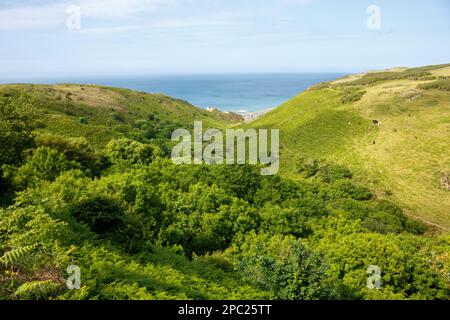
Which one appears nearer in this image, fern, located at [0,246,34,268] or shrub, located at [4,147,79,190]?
fern, located at [0,246,34,268]

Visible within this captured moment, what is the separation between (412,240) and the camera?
29.8 metres

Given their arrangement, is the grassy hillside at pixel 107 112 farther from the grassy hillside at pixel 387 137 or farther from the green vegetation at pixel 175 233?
the grassy hillside at pixel 387 137

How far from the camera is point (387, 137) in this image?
70250 mm

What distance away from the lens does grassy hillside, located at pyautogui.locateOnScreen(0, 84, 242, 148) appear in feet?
180

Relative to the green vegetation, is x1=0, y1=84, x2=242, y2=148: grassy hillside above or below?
above

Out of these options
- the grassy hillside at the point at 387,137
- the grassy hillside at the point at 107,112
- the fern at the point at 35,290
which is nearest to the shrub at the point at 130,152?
the grassy hillside at the point at 107,112

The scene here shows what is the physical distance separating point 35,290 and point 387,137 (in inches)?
2827

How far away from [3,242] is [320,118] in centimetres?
7961

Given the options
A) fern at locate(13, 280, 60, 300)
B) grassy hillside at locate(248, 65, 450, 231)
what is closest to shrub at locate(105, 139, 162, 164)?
grassy hillside at locate(248, 65, 450, 231)

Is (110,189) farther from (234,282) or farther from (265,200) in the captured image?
(265,200)

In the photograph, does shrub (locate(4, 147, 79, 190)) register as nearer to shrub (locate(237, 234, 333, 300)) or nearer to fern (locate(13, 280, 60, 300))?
fern (locate(13, 280, 60, 300))

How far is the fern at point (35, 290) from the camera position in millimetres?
8387

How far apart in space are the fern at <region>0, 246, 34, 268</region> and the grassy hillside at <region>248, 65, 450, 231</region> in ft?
158

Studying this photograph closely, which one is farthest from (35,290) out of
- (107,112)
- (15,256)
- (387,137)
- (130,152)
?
(107,112)
